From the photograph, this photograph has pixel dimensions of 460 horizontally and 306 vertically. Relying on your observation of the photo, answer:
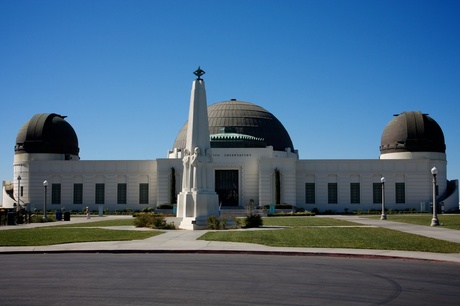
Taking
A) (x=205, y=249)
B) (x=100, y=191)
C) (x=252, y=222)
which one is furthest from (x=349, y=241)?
(x=100, y=191)

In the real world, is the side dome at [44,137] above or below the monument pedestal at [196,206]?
above

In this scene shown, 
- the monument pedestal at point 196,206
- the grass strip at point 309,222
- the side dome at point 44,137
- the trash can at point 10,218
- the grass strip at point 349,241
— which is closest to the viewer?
the grass strip at point 349,241

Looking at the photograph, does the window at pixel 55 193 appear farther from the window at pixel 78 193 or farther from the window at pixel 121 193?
the window at pixel 121 193

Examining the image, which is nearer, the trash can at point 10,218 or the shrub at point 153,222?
the shrub at point 153,222

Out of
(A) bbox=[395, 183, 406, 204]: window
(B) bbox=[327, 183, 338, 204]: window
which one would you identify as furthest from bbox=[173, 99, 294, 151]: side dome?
(A) bbox=[395, 183, 406, 204]: window

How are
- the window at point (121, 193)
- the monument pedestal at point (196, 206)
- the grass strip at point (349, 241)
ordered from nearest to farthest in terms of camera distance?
the grass strip at point (349, 241) → the monument pedestal at point (196, 206) → the window at point (121, 193)

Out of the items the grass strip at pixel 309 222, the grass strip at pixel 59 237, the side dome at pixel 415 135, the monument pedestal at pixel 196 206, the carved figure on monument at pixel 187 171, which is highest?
the side dome at pixel 415 135

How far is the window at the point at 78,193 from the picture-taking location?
6341 centimetres

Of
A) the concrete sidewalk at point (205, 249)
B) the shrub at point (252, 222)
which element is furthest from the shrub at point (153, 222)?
the concrete sidewalk at point (205, 249)

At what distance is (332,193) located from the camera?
62.2m

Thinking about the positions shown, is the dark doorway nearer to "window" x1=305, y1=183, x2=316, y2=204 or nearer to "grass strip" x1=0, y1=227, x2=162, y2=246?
"window" x1=305, y1=183, x2=316, y2=204

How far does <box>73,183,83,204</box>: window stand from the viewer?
63406mm

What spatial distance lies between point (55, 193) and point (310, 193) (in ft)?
91.6

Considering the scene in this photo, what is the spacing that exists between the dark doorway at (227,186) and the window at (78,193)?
49.9 ft
